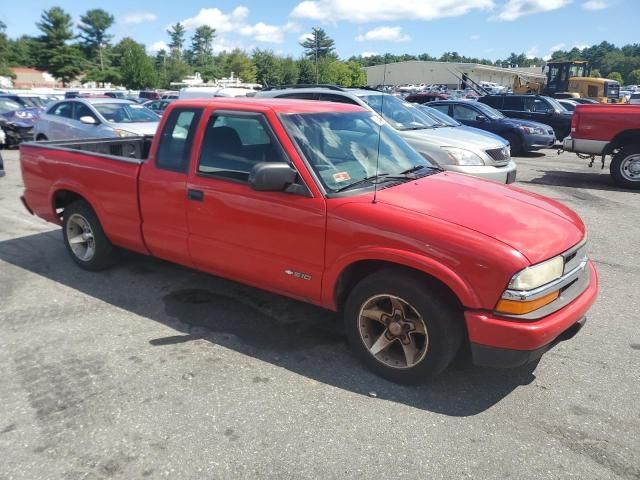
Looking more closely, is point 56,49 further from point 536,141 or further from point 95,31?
point 536,141

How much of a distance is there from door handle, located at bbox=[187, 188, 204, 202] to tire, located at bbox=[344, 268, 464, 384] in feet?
4.76

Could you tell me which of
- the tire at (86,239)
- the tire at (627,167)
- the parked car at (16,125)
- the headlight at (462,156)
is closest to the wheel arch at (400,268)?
the tire at (86,239)

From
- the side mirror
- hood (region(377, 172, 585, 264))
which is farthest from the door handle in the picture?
hood (region(377, 172, 585, 264))

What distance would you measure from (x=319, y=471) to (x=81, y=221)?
12.6 feet

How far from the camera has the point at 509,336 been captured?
2.78m

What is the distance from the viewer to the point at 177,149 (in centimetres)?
413

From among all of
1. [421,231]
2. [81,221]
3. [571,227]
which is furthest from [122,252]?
[571,227]

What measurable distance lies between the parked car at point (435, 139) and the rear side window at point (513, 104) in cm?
871

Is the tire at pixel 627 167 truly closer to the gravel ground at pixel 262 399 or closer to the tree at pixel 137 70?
the gravel ground at pixel 262 399

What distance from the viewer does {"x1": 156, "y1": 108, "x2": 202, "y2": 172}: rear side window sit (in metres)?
4.05

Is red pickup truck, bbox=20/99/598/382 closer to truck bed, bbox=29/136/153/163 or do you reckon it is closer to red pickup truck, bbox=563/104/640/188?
truck bed, bbox=29/136/153/163

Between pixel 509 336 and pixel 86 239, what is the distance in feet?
14.1

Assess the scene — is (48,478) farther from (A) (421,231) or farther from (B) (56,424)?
(A) (421,231)

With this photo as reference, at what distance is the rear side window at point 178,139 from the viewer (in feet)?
13.3
